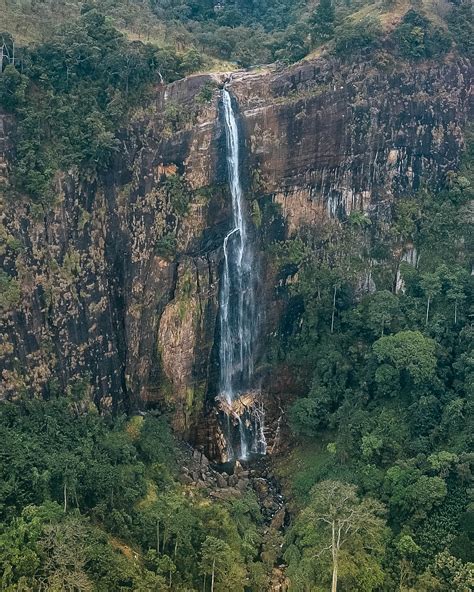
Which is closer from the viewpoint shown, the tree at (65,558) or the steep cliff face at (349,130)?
the tree at (65,558)

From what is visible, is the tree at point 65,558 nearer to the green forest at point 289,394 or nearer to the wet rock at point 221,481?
the green forest at point 289,394

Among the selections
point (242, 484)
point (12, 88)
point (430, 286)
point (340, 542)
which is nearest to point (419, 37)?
point (430, 286)

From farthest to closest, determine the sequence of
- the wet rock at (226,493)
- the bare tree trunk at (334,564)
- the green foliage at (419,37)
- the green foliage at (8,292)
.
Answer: the green foliage at (419,37) → the wet rock at (226,493) → the green foliage at (8,292) → the bare tree trunk at (334,564)

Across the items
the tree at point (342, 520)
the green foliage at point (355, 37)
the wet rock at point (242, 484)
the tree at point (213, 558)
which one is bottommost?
the wet rock at point (242, 484)

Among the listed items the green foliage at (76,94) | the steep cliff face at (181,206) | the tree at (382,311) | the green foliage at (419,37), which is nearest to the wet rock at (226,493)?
the steep cliff face at (181,206)

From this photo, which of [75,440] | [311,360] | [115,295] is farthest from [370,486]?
[115,295]

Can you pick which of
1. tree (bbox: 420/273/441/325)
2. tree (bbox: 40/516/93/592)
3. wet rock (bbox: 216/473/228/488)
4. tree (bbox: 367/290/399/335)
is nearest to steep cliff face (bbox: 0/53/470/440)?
wet rock (bbox: 216/473/228/488)
